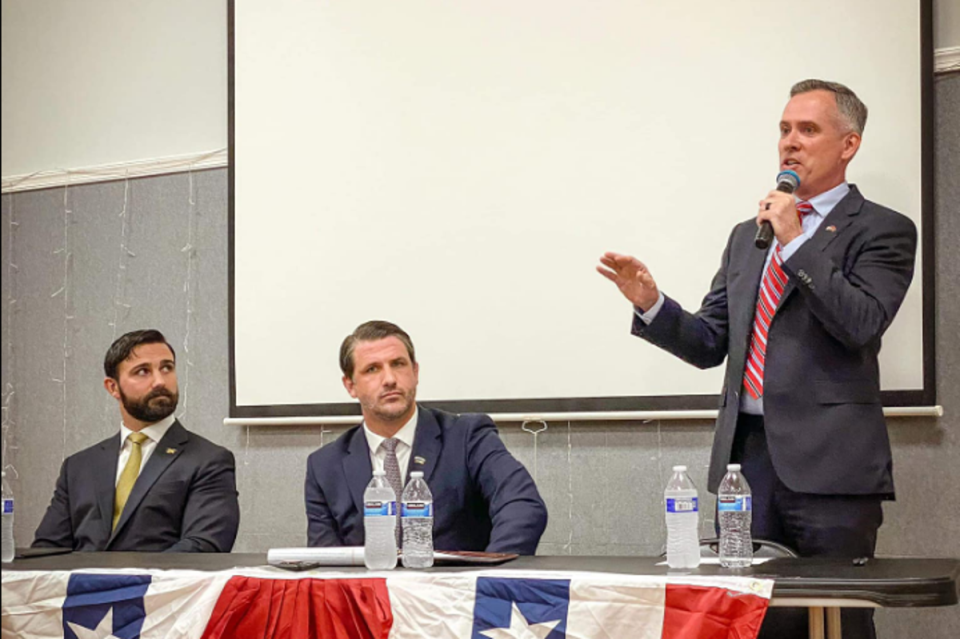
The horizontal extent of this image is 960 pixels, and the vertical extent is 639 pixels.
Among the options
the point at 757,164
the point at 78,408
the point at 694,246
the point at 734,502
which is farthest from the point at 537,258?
the point at 78,408

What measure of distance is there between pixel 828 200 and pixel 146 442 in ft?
7.18

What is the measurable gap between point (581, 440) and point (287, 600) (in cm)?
181

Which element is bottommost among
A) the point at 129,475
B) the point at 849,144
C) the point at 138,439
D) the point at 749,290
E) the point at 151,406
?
the point at 129,475

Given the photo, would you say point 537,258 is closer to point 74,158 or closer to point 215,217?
point 215,217

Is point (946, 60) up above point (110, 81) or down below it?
below

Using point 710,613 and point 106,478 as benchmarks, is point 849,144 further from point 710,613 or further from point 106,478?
point 106,478

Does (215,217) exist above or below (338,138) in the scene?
below

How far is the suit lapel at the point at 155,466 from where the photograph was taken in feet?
10.5

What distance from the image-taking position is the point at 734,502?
2031 millimetres

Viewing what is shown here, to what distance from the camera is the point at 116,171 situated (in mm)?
4656

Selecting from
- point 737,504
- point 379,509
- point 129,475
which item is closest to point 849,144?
point 737,504

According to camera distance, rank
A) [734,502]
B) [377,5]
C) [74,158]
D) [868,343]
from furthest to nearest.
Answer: [74,158], [377,5], [868,343], [734,502]

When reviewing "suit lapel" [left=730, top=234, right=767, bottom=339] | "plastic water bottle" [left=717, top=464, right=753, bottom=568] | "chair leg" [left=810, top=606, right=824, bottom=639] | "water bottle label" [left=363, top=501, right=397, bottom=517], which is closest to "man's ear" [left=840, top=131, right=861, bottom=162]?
"suit lapel" [left=730, top=234, right=767, bottom=339]

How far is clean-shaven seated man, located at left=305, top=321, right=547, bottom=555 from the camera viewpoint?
2770mm
